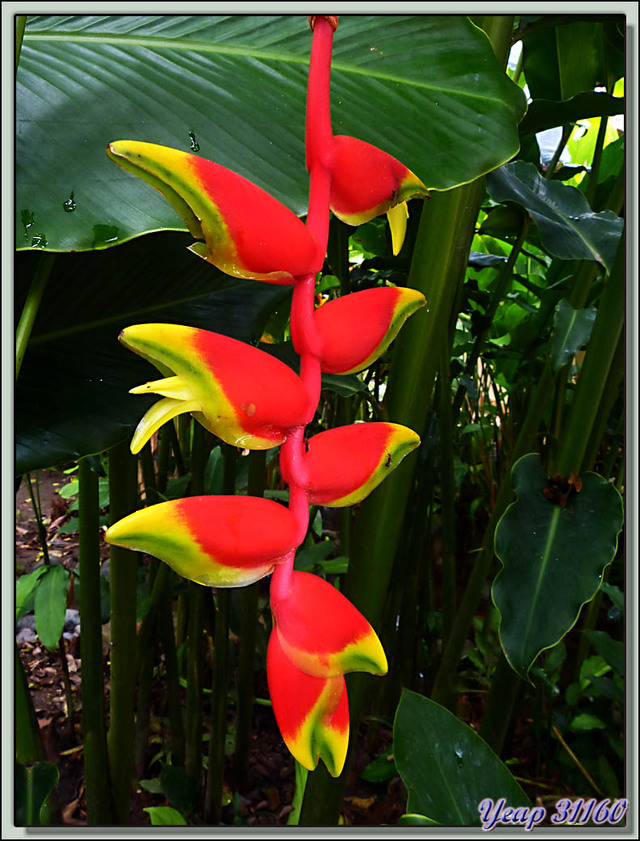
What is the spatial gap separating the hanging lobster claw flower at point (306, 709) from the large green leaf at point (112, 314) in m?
0.28

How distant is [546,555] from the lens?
0.49 metres

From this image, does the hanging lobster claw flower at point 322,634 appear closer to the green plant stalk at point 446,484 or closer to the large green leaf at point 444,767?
the large green leaf at point 444,767

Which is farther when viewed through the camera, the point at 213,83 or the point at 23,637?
the point at 23,637

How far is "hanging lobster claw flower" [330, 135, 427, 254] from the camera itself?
175mm

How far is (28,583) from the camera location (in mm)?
852

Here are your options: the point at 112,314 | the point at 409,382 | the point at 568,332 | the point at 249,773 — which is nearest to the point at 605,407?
the point at 568,332

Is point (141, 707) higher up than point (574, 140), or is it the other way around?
point (574, 140)

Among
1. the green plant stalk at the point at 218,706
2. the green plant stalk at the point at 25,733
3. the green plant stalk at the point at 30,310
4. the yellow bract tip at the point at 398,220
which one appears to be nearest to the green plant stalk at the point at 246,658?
the green plant stalk at the point at 218,706

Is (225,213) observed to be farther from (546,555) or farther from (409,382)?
(546,555)

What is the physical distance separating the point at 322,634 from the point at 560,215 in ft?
1.97

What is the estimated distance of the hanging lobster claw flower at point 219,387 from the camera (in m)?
0.15

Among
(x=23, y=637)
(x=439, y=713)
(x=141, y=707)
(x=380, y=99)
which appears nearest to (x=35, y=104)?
(x=380, y=99)

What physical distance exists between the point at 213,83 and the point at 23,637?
55.5 inches

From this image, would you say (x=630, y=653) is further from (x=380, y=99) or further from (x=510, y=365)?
(x=510, y=365)
